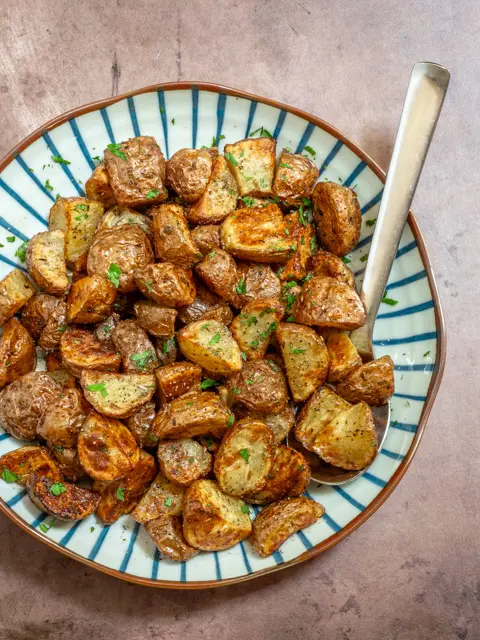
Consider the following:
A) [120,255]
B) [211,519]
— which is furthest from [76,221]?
[211,519]

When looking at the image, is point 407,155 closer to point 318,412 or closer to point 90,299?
point 318,412

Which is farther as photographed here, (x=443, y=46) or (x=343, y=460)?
(x=443, y=46)

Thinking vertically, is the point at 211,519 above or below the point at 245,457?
below

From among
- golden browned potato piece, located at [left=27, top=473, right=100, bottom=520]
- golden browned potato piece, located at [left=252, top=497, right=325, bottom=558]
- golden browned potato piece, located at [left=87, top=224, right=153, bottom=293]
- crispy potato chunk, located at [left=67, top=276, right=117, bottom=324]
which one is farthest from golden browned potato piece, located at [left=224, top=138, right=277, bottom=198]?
golden browned potato piece, located at [left=27, top=473, right=100, bottom=520]

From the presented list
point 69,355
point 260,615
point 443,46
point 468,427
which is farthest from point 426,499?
point 443,46

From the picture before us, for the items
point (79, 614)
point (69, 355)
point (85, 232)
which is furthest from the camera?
point (79, 614)

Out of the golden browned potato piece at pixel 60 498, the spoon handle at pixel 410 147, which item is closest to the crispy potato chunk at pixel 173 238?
the spoon handle at pixel 410 147

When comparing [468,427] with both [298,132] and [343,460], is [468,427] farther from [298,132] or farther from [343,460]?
[298,132]

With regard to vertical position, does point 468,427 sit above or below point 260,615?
above
